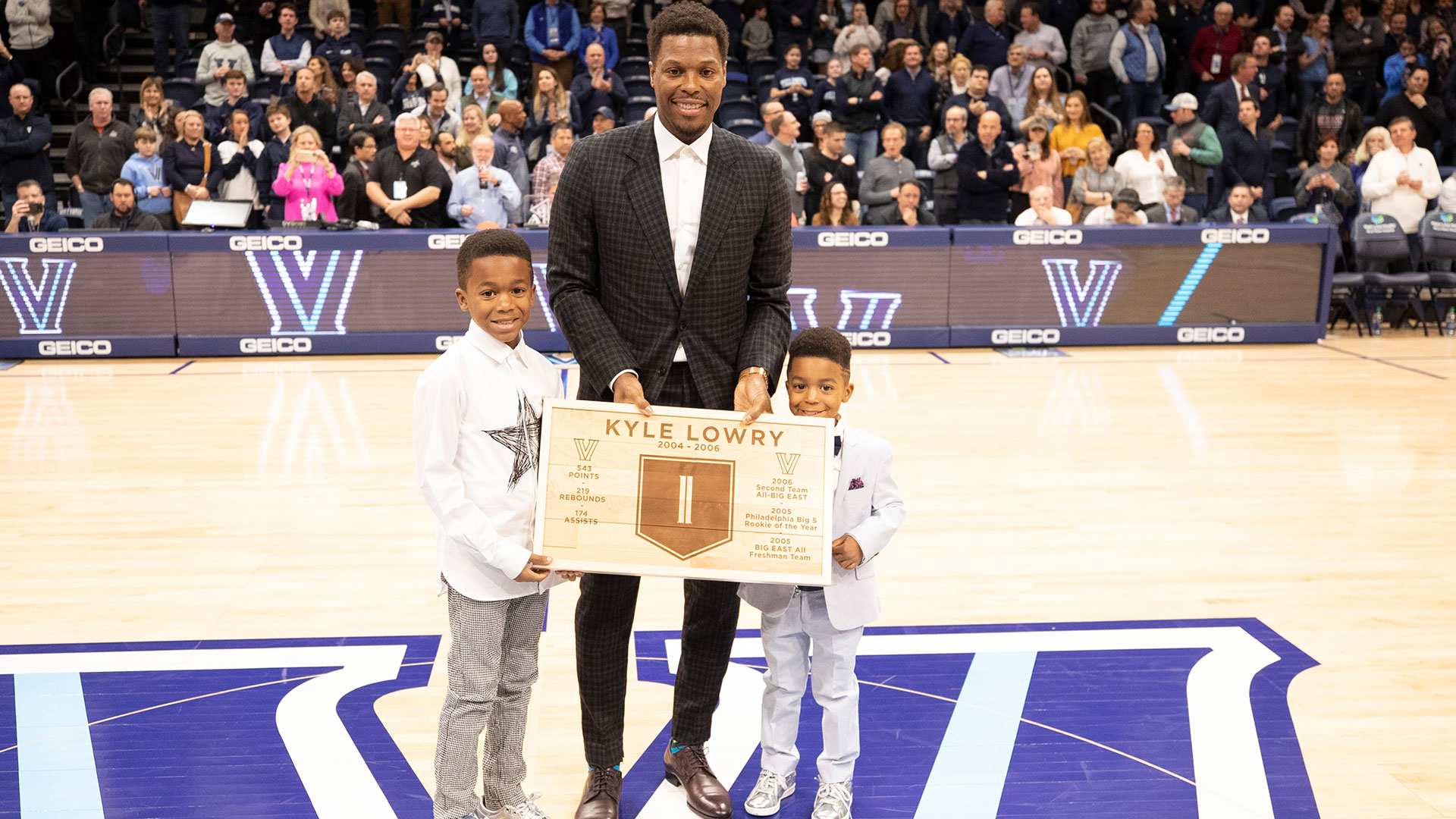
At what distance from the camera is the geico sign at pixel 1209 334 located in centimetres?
1120

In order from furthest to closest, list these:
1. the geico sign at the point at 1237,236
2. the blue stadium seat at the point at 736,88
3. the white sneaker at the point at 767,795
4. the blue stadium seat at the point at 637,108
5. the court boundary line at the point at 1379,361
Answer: the blue stadium seat at the point at 736,88 → the blue stadium seat at the point at 637,108 → the geico sign at the point at 1237,236 → the court boundary line at the point at 1379,361 → the white sneaker at the point at 767,795

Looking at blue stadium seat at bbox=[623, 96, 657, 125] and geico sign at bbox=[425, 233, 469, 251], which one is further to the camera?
blue stadium seat at bbox=[623, 96, 657, 125]

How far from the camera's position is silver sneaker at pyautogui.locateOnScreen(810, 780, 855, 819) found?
3.20 meters

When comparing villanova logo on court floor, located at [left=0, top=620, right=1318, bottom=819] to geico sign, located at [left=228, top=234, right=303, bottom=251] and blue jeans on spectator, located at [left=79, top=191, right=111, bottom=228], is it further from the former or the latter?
blue jeans on spectator, located at [left=79, top=191, right=111, bottom=228]

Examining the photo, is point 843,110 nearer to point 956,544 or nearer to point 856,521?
point 956,544

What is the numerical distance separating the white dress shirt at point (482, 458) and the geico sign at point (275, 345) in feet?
27.0

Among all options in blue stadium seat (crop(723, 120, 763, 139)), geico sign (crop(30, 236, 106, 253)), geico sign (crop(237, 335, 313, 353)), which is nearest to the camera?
geico sign (crop(30, 236, 106, 253))

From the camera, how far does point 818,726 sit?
3.81 meters

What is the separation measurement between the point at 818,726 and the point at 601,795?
831 mm

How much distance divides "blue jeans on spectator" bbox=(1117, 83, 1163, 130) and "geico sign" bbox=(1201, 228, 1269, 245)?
11.7 ft

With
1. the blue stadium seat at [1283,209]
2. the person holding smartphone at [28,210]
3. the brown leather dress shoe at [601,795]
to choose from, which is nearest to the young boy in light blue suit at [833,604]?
the brown leather dress shoe at [601,795]

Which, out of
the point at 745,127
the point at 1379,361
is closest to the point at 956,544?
the point at 1379,361

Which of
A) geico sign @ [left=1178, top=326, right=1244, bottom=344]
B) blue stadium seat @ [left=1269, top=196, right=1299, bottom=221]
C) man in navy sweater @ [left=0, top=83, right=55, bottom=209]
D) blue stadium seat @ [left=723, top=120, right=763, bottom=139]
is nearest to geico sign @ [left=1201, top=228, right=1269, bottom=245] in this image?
geico sign @ [left=1178, top=326, right=1244, bottom=344]

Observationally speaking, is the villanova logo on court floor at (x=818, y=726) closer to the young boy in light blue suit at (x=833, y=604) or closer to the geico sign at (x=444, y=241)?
the young boy in light blue suit at (x=833, y=604)
